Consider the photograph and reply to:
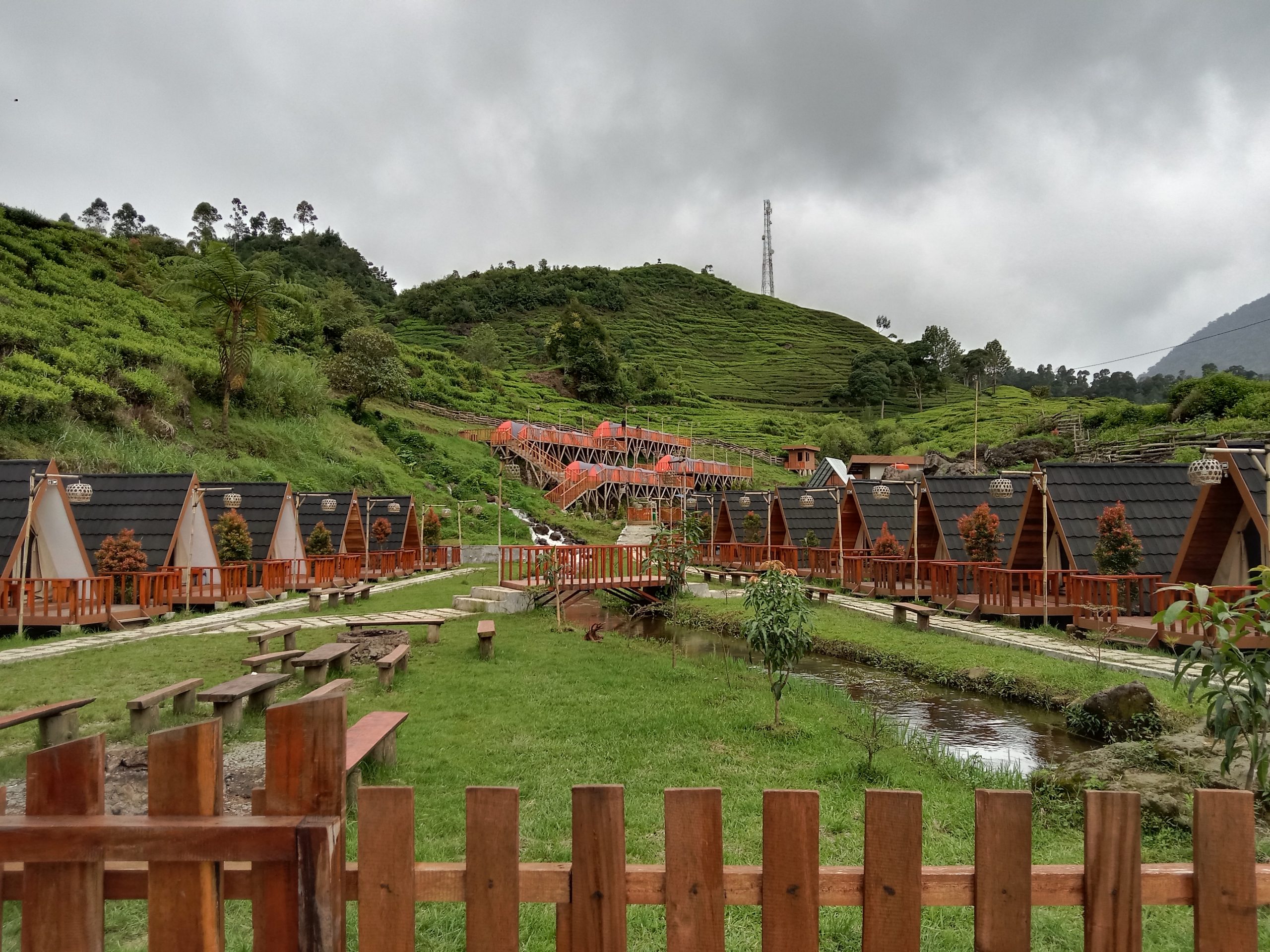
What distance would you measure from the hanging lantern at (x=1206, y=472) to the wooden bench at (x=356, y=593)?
15.0 meters

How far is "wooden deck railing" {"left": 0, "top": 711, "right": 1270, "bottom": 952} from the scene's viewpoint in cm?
147

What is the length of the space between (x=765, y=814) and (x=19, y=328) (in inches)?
1296

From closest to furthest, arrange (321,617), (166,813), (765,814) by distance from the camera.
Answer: (166,813) → (765,814) → (321,617)

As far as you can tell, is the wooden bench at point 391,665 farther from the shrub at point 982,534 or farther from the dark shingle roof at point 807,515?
the dark shingle roof at point 807,515

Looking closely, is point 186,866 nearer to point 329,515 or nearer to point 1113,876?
point 1113,876

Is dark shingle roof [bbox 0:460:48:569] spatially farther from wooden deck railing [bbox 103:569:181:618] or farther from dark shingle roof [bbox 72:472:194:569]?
dark shingle roof [bbox 72:472:194:569]

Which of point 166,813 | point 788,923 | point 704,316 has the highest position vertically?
point 704,316

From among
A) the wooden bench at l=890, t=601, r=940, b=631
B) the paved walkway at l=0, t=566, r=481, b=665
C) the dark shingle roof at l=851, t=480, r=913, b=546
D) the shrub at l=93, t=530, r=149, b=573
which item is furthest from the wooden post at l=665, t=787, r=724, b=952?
the dark shingle roof at l=851, t=480, r=913, b=546

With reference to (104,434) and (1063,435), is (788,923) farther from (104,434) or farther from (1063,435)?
(1063,435)

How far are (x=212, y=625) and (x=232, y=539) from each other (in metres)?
4.22

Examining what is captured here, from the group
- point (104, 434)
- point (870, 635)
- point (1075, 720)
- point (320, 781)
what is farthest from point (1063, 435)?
point (320, 781)

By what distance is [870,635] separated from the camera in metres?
12.3

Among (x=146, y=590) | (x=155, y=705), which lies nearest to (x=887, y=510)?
(x=146, y=590)

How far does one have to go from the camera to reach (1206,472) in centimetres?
885
